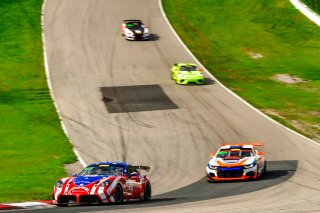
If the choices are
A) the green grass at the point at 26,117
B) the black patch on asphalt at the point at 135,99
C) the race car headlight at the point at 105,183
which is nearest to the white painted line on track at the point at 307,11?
the black patch on asphalt at the point at 135,99

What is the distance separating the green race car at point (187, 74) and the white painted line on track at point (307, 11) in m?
18.0

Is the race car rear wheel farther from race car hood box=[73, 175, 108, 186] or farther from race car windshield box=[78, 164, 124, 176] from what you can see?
race car hood box=[73, 175, 108, 186]

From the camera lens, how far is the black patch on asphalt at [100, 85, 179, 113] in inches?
1693

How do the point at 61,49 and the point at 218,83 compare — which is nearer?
the point at 218,83

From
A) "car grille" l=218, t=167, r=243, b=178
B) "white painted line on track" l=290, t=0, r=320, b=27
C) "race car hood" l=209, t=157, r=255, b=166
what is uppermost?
"race car hood" l=209, t=157, r=255, b=166

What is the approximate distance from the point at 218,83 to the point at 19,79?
13055 millimetres

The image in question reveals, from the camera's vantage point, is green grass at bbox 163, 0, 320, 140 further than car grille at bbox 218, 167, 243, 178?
Yes

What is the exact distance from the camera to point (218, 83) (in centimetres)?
4909

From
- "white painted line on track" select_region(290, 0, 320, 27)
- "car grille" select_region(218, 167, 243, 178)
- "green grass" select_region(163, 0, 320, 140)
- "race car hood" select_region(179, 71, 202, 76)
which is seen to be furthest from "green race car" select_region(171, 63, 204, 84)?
"car grille" select_region(218, 167, 243, 178)

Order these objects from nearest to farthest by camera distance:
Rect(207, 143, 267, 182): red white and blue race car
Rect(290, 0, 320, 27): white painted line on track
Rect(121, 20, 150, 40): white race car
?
Rect(207, 143, 267, 182): red white and blue race car
Rect(121, 20, 150, 40): white race car
Rect(290, 0, 320, 27): white painted line on track

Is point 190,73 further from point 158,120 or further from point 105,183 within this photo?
point 105,183

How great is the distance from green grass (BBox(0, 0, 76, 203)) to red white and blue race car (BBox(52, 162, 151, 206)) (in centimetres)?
258

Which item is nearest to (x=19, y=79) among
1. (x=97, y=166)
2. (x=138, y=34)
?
(x=138, y=34)

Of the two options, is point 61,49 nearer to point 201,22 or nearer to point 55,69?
point 55,69
